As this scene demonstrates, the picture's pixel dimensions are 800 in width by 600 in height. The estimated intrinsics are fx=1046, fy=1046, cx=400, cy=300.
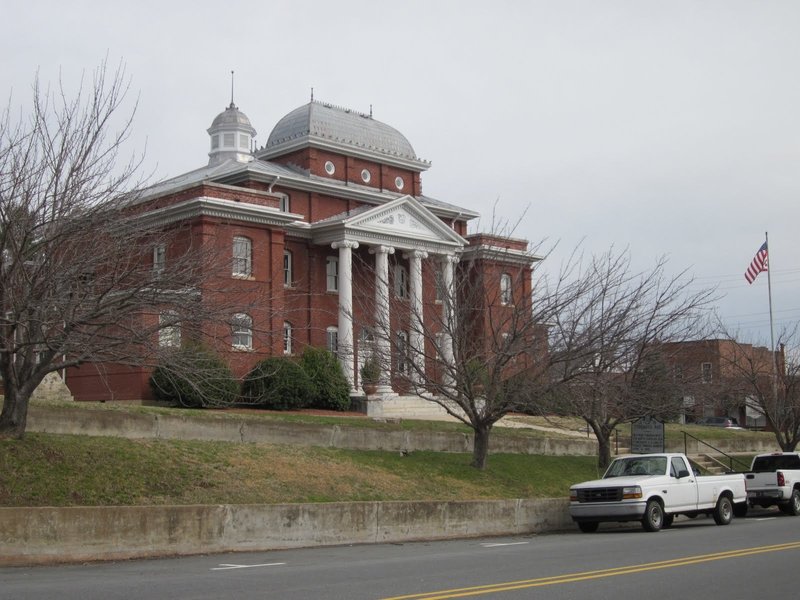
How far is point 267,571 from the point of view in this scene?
14305mm

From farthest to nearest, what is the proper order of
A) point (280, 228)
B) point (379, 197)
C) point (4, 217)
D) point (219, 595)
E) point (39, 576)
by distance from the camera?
point (379, 197)
point (280, 228)
point (4, 217)
point (39, 576)
point (219, 595)

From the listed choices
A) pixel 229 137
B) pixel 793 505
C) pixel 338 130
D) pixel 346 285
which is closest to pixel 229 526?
pixel 793 505

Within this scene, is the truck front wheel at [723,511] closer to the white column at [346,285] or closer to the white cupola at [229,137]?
the white column at [346,285]

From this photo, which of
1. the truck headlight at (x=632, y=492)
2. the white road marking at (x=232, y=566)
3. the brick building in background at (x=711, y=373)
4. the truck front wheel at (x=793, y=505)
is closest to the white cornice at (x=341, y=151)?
the brick building in background at (x=711, y=373)

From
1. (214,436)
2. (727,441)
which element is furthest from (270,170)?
(214,436)

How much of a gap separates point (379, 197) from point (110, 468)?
3925 cm

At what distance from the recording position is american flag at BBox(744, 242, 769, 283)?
1973 inches

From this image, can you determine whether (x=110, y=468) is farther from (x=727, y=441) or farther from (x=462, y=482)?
(x=727, y=441)

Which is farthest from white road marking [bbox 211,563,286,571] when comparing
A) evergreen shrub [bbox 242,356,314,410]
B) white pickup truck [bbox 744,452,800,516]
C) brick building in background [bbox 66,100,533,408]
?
evergreen shrub [bbox 242,356,314,410]

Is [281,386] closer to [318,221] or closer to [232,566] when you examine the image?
[318,221]

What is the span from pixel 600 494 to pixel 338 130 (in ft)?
131

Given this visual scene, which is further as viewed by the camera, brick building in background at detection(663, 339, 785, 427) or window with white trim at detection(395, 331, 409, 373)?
brick building in background at detection(663, 339, 785, 427)

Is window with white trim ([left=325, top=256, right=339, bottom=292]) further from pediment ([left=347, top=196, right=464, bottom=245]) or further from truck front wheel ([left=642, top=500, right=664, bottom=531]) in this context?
truck front wheel ([left=642, top=500, right=664, bottom=531])

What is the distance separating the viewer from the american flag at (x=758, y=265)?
50125 millimetres
